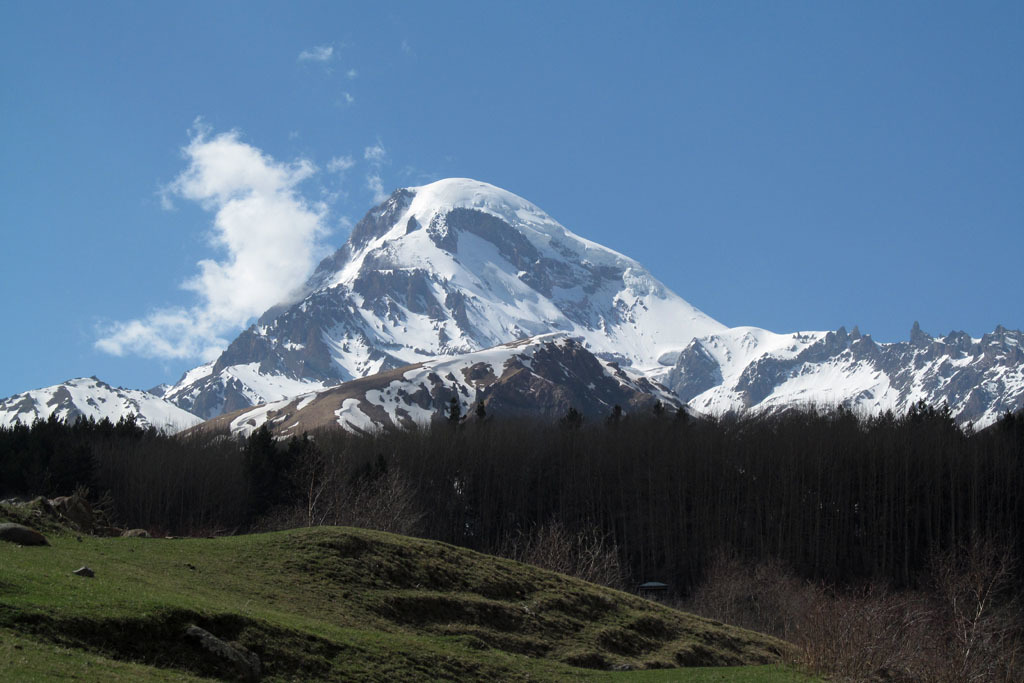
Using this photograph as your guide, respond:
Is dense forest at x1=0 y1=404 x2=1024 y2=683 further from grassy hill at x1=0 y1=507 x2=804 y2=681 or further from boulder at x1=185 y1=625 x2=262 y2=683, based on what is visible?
boulder at x1=185 y1=625 x2=262 y2=683

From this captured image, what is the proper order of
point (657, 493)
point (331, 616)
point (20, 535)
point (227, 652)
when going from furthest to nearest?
point (657, 493) < point (331, 616) < point (20, 535) < point (227, 652)

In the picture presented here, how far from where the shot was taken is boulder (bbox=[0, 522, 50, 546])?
34031 mm

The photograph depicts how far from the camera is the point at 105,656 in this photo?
23.3 m

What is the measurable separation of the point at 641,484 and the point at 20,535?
9077 centimetres

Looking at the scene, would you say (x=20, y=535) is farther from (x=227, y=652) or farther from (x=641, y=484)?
(x=641, y=484)

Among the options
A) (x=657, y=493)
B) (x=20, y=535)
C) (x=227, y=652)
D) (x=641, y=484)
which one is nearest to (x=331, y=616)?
(x=20, y=535)

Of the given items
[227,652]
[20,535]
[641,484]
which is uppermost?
[641,484]

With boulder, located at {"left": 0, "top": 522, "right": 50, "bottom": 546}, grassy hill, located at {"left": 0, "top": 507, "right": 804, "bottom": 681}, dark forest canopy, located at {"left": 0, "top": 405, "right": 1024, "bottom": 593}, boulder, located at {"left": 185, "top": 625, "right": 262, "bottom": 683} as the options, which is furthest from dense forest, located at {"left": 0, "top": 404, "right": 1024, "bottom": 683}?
boulder, located at {"left": 185, "top": 625, "right": 262, "bottom": 683}

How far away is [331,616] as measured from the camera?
36.8m

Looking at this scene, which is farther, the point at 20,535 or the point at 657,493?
the point at 657,493

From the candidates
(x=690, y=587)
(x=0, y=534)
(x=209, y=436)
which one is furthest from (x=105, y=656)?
(x=209, y=436)

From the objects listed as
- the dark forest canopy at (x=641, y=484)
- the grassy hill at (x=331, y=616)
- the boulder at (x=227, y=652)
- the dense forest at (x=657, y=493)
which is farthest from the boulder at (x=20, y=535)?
the dark forest canopy at (x=641, y=484)

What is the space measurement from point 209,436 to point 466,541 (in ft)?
192

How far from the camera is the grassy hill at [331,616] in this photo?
2403 centimetres
